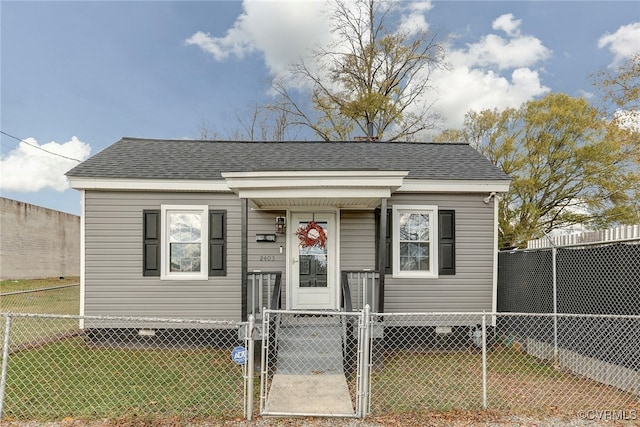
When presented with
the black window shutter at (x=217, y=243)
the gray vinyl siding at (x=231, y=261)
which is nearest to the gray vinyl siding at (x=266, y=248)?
the gray vinyl siding at (x=231, y=261)

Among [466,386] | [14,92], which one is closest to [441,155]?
[466,386]

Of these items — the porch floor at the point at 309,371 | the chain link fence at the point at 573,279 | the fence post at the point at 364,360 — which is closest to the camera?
the fence post at the point at 364,360

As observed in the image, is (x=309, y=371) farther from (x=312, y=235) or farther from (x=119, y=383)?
(x=312, y=235)

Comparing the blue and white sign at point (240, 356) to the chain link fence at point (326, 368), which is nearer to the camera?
the blue and white sign at point (240, 356)

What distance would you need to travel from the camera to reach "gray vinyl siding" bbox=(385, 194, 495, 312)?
673 centimetres

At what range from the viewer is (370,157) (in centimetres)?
771

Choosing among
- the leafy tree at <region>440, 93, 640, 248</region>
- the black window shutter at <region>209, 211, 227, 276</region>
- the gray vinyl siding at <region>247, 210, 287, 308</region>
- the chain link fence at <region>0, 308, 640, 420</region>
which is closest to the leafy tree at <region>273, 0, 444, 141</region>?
the leafy tree at <region>440, 93, 640, 248</region>

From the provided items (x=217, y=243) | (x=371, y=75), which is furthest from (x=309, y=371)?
(x=371, y=75)

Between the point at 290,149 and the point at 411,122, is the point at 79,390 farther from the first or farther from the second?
the point at 411,122

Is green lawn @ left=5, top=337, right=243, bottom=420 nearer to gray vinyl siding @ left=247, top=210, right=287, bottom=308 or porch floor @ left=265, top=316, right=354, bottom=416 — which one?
porch floor @ left=265, top=316, right=354, bottom=416

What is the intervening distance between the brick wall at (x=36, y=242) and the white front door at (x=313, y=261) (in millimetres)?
14894

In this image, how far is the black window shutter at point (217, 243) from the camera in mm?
6688

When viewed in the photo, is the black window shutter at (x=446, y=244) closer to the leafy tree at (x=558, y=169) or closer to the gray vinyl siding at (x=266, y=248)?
the gray vinyl siding at (x=266, y=248)

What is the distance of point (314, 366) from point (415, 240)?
315 cm
